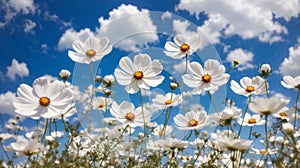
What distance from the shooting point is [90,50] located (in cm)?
172

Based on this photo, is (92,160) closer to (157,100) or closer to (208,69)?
(157,100)

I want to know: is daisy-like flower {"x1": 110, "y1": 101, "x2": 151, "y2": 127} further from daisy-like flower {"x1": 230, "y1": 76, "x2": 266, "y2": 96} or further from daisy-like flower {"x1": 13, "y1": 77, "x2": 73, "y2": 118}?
daisy-like flower {"x1": 13, "y1": 77, "x2": 73, "y2": 118}

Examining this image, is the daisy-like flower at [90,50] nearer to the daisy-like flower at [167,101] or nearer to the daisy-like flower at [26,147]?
the daisy-like flower at [167,101]

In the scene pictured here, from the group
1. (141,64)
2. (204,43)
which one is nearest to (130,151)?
(141,64)

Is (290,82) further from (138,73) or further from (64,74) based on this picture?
(64,74)

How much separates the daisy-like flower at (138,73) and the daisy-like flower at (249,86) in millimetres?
333

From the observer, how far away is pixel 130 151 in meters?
1.92

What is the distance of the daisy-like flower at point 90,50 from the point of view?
5.56 ft

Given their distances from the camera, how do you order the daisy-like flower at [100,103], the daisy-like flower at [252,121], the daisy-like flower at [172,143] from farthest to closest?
1. the daisy-like flower at [100,103]
2. the daisy-like flower at [252,121]
3. the daisy-like flower at [172,143]

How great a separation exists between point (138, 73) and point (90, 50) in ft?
0.79

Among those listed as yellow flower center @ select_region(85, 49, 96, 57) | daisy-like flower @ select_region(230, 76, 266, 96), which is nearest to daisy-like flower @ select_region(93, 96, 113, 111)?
yellow flower center @ select_region(85, 49, 96, 57)

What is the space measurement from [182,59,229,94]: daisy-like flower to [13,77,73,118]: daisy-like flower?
2.08 feet

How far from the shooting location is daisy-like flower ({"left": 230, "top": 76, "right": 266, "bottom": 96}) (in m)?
1.67

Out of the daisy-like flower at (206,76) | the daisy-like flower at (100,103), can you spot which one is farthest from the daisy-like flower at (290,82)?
the daisy-like flower at (100,103)
